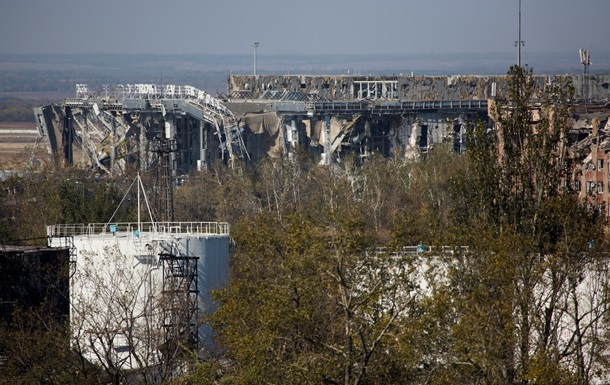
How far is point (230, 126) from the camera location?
100875 millimetres

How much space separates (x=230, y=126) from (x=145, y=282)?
2133 inches

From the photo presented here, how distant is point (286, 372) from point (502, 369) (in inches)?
209

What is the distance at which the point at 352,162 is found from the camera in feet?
305

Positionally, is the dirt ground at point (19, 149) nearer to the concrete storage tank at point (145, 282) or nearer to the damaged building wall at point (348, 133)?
the damaged building wall at point (348, 133)

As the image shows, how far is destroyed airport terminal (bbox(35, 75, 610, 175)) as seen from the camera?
101 m

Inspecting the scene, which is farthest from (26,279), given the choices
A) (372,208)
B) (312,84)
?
(312,84)

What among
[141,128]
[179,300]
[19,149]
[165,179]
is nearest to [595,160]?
[165,179]

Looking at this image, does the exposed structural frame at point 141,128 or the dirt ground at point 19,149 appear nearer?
the exposed structural frame at point 141,128

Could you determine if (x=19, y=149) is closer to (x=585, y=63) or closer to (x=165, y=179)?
(x=585, y=63)

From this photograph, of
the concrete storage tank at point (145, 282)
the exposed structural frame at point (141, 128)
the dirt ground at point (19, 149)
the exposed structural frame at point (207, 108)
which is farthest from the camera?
the dirt ground at point (19, 149)

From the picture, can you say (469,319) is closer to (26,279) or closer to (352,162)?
(26,279)

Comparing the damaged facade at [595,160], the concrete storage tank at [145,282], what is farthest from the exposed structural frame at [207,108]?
the concrete storage tank at [145,282]

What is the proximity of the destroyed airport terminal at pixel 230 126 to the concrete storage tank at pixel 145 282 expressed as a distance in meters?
48.4

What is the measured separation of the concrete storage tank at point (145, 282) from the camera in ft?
147
